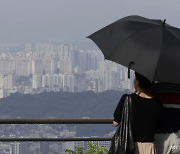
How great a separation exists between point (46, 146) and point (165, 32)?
→ 3106 mm

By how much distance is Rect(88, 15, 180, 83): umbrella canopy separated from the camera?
4629 millimetres

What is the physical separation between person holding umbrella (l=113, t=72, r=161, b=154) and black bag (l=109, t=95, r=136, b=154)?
0.03 meters

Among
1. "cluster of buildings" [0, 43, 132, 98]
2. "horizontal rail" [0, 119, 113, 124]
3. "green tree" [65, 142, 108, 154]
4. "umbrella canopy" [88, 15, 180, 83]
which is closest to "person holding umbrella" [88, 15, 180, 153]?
"umbrella canopy" [88, 15, 180, 83]

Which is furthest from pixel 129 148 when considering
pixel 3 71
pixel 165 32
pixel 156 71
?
pixel 3 71

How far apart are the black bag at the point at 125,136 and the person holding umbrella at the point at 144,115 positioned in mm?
30

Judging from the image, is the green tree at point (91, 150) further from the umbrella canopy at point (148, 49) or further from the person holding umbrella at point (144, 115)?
the person holding umbrella at point (144, 115)

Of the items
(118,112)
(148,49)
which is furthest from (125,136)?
(148,49)

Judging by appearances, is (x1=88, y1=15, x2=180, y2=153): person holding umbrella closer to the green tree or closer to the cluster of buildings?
the green tree

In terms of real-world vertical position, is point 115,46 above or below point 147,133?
above

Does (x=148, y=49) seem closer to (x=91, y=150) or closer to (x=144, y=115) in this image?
(x=144, y=115)

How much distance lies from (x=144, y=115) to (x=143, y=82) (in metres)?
0.25

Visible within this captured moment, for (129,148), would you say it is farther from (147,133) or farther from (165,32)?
(165,32)

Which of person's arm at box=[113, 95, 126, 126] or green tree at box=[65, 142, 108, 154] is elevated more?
person's arm at box=[113, 95, 126, 126]

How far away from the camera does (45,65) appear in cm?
19875
